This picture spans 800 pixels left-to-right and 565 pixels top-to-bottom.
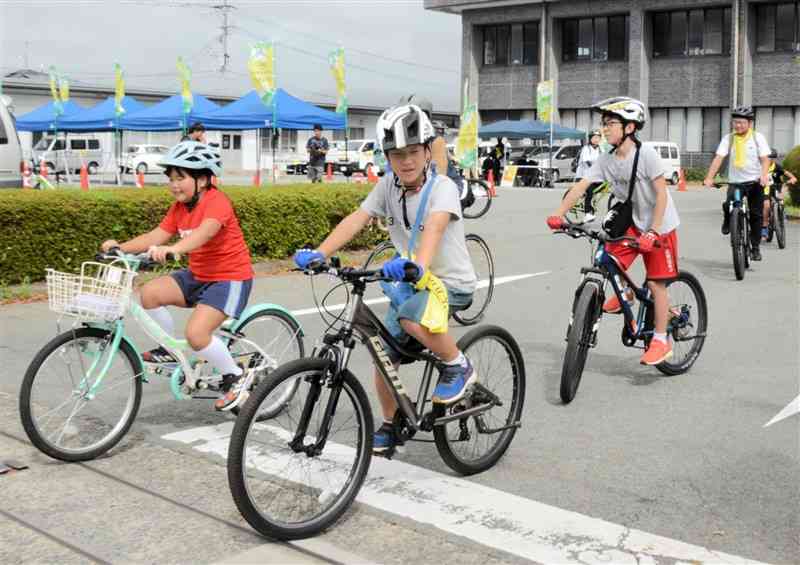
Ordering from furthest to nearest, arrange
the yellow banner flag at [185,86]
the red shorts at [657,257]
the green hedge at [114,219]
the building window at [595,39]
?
the building window at [595,39] < the yellow banner flag at [185,86] < the green hedge at [114,219] < the red shorts at [657,257]

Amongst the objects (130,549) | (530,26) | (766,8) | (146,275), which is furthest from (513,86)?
(130,549)

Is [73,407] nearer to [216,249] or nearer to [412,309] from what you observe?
[216,249]

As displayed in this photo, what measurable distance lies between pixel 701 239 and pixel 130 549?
43.7 feet

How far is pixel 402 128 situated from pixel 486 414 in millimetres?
1555

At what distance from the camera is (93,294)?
16.3 ft

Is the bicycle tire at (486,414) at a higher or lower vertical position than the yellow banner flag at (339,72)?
lower

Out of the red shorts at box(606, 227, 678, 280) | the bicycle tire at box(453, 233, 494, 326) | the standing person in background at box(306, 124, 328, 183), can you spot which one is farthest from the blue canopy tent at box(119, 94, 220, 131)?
the red shorts at box(606, 227, 678, 280)

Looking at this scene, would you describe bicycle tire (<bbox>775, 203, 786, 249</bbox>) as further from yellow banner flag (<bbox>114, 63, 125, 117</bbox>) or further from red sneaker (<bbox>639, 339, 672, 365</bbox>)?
yellow banner flag (<bbox>114, 63, 125, 117</bbox>)

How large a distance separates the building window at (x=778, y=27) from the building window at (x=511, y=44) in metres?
11.4

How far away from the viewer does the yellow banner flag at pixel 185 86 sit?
28812 mm

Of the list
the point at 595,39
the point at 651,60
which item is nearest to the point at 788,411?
the point at 651,60

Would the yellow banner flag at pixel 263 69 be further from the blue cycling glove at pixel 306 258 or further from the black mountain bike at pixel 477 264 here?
the blue cycling glove at pixel 306 258

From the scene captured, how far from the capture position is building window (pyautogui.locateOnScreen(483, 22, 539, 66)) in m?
51.5

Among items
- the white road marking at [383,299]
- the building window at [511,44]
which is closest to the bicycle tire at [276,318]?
the white road marking at [383,299]
